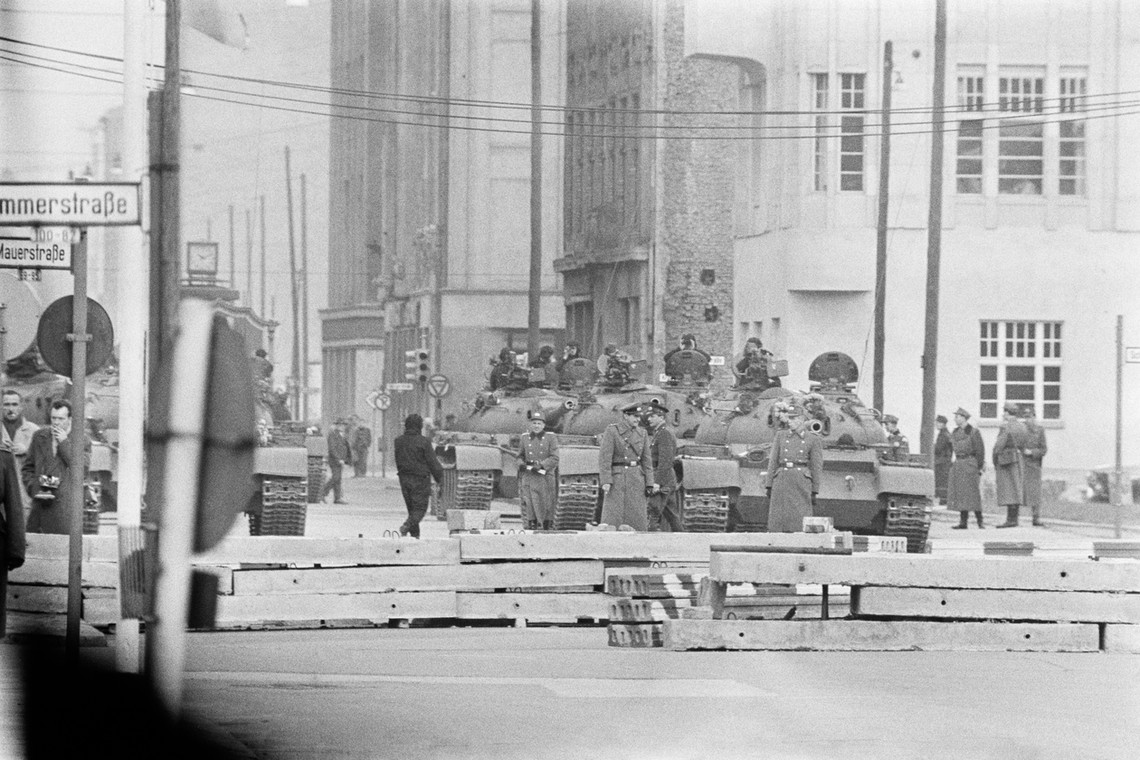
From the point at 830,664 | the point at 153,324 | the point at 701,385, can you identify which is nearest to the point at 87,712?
the point at 153,324

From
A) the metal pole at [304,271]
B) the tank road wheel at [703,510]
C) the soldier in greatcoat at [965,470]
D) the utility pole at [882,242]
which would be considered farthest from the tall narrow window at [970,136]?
the metal pole at [304,271]

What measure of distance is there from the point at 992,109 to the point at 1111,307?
66.1 inches

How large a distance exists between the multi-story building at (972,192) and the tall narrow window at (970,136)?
0.06 feet

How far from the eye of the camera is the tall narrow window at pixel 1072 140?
1432 cm

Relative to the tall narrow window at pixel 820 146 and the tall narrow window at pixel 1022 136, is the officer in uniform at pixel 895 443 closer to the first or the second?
the tall narrow window at pixel 820 146

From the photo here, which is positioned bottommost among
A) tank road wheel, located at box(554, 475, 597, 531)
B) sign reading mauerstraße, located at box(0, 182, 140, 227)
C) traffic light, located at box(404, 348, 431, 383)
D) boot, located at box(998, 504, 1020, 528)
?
boot, located at box(998, 504, 1020, 528)

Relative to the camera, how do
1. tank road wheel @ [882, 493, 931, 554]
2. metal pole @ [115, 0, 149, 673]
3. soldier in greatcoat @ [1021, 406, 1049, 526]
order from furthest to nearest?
tank road wheel @ [882, 493, 931, 554], soldier in greatcoat @ [1021, 406, 1049, 526], metal pole @ [115, 0, 149, 673]

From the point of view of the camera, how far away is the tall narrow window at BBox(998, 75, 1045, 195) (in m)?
14.8

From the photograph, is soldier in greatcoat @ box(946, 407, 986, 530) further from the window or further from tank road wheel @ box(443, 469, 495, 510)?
tank road wheel @ box(443, 469, 495, 510)

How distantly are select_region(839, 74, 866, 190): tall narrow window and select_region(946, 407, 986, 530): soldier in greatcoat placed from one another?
2.01 m

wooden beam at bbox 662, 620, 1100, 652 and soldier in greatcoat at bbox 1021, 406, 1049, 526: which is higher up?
soldier in greatcoat at bbox 1021, 406, 1049, 526

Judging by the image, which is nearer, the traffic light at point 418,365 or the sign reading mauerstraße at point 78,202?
the sign reading mauerstraße at point 78,202

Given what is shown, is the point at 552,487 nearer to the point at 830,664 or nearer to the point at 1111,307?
the point at 1111,307

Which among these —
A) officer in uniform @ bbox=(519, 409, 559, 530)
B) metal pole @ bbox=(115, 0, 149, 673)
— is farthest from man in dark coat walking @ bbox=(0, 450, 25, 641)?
officer in uniform @ bbox=(519, 409, 559, 530)
